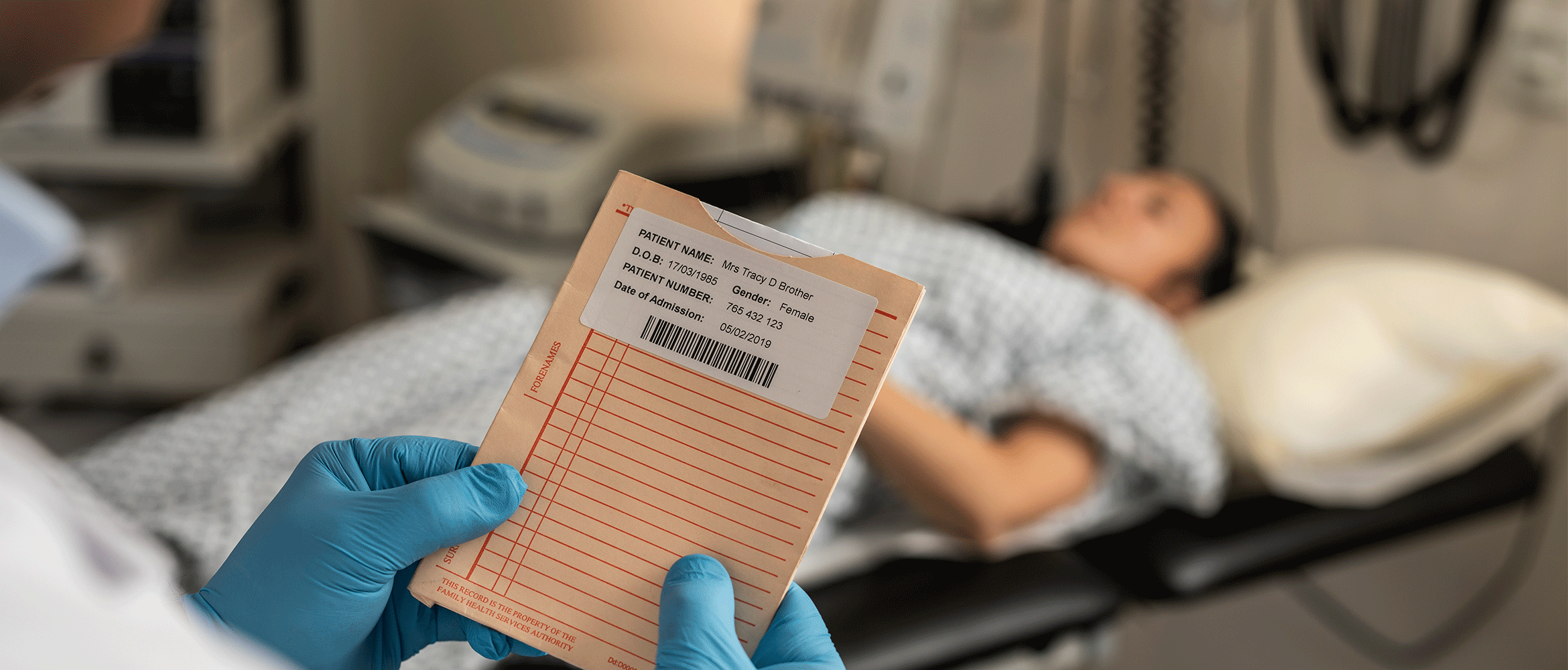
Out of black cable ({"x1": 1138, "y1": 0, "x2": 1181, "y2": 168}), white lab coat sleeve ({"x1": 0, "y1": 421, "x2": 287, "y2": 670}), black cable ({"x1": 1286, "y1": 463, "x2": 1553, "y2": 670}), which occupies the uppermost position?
white lab coat sleeve ({"x1": 0, "y1": 421, "x2": 287, "y2": 670})

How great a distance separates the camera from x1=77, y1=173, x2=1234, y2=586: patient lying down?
43.4 inches

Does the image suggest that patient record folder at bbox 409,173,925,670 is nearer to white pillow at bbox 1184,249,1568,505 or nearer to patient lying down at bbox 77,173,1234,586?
patient lying down at bbox 77,173,1234,586

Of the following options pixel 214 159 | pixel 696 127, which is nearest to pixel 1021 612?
pixel 696 127

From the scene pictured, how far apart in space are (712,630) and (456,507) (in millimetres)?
129

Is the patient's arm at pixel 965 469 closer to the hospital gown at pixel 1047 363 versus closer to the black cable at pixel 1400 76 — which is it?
the hospital gown at pixel 1047 363

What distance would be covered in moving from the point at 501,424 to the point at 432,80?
2.51 metres

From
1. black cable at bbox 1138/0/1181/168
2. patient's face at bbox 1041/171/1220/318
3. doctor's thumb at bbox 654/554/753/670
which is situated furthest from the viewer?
black cable at bbox 1138/0/1181/168

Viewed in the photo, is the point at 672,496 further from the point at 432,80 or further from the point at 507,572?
the point at 432,80

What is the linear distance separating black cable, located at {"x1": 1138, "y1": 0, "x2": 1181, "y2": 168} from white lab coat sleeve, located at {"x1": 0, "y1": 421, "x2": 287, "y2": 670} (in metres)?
1.92

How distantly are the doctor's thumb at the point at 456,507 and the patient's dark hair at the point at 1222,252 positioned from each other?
4.84 ft

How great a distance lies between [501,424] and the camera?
462 millimetres

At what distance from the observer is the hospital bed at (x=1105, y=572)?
1.01 metres

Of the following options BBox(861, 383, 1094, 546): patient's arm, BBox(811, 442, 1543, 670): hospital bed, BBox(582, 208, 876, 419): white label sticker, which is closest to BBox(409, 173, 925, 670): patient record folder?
BBox(582, 208, 876, 419): white label sticker

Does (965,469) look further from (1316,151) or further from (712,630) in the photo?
(1316,151)
